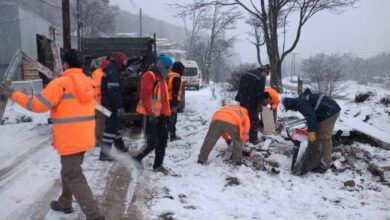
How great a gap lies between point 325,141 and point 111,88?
382 cm

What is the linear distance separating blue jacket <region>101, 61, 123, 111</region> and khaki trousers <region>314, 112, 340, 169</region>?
11.5 feet

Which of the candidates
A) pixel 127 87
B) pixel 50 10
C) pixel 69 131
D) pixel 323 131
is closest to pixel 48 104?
pixel 69 131

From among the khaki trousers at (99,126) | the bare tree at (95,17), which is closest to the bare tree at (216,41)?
the bare tree at (95,17)

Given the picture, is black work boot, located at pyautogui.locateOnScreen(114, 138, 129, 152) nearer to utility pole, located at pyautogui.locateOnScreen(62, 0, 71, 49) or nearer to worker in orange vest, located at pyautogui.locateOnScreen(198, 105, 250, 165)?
worker in orange vest, located at pyautogui.locateOnScreen(198, 105, 250, 165)

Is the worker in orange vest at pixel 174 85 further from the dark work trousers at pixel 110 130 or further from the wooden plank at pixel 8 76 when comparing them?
the wooden plank at pixel 8 76

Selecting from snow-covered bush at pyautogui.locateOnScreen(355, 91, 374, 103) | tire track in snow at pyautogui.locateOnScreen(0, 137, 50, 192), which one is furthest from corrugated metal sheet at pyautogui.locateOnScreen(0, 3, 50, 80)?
tire track in snow at pyautogui.locateOnScreen(0, 137, 50, 192)

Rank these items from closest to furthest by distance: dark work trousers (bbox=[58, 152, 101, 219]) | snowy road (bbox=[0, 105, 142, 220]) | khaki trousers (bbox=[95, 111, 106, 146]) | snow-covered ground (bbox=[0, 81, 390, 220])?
1. dark work trousers (bbox=[58, 152, 101, 219])
2. snowy road (bbox=[0, 105, 142, 220])
3. snow-covered ground (bbox=[0, 81, 390, 220])
4. khaki trousers (bbox=[95, 111, 106, 146])

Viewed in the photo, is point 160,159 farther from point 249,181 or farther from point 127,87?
point 127,87

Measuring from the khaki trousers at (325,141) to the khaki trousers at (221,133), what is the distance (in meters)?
1.37

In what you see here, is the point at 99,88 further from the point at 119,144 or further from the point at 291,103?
the point at 291,103

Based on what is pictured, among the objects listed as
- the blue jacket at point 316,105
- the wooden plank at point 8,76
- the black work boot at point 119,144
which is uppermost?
the wooden plank at point 8,76

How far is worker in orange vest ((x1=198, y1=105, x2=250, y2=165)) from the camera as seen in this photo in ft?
23.1

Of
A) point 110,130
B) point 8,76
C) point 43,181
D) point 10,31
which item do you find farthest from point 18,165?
point 10,31

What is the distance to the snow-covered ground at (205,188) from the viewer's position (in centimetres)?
527
